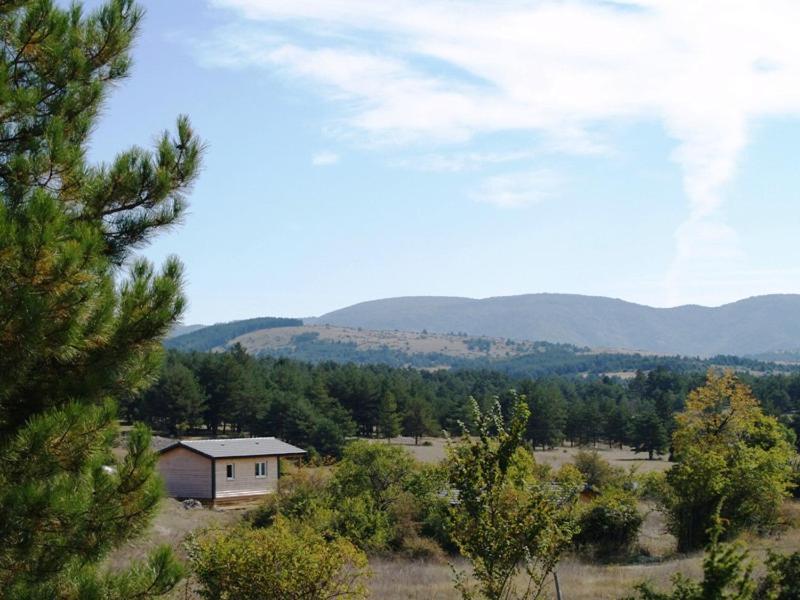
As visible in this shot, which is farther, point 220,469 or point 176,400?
point 176,400

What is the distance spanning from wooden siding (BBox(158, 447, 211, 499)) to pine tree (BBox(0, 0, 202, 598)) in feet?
137

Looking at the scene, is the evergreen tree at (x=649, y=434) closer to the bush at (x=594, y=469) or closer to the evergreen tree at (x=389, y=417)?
the evergreen tree at (x=389, y=417)

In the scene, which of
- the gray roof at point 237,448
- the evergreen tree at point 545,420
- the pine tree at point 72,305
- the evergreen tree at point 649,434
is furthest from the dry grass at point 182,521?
the evergreen tree at point 545,420

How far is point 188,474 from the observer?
166 ft

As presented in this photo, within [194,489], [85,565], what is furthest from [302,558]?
[194,489]

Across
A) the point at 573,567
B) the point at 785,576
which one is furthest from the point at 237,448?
the point at 785,576

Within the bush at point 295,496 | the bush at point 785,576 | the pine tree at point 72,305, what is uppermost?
the pine tree at point 72,305

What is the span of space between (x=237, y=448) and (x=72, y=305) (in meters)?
45.8

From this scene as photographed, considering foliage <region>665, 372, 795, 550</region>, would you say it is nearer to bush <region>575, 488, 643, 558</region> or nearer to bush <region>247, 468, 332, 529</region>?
bush <region>575, 488, 643, 558</region>

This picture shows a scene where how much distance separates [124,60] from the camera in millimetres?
10617

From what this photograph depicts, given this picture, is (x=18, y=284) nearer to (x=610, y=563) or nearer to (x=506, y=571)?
(x=506, y=571)

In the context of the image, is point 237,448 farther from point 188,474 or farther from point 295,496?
point 295,496

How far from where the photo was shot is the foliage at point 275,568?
1466cm

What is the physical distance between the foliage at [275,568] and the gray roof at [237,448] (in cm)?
3528
